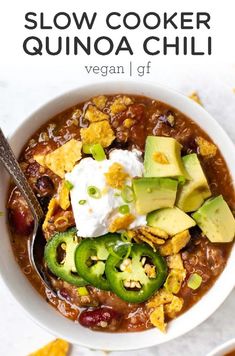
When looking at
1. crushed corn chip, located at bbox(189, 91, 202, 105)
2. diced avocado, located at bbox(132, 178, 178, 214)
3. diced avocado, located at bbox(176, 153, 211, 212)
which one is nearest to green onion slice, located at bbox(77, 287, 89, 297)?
diced avocado, located at bbox(132, 178, 178, 214)

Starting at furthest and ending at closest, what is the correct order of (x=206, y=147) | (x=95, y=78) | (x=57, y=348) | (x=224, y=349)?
(x=95, y=78), (x=57, y=348), (x=206, y=147), (x=224, y=349)

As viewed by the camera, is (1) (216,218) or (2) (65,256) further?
(2) (65,256)

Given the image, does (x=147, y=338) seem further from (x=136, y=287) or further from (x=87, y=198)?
(x=87, y=198)

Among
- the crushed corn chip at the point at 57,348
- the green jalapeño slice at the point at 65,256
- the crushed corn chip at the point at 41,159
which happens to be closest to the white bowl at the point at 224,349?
the green jalapeño slice at the point at 65,256

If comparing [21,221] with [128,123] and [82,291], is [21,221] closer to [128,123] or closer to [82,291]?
[82,291]

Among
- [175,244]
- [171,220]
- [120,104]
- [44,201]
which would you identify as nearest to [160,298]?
[175,244]

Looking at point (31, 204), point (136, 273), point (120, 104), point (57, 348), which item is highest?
point (120, 104)

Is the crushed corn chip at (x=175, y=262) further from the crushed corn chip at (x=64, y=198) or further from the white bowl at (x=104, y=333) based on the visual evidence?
the crushed corn chip at (x=64, y=198)
